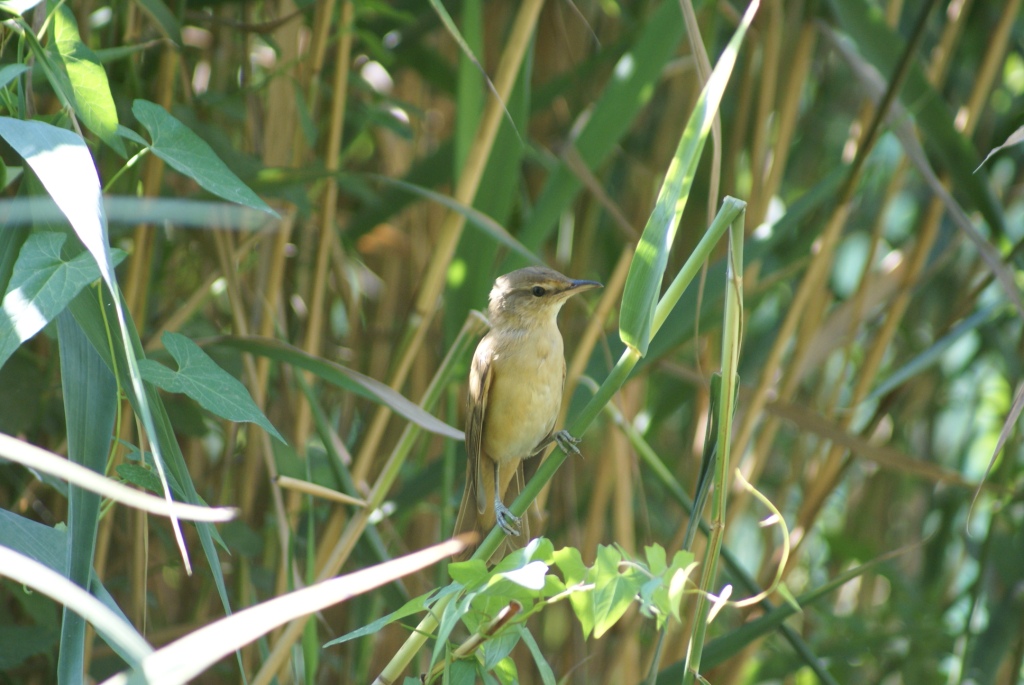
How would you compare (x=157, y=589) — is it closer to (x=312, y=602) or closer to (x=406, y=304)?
(x=406, y=304)

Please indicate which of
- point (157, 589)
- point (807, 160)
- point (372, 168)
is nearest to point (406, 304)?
point (372, 168)

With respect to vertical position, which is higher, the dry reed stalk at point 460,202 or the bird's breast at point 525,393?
the dry reed stalk at point 460,202

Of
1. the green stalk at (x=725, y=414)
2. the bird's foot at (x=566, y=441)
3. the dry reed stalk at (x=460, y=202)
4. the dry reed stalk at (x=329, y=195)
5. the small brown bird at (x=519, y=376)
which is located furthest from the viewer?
the small brown bird at (x=519, y=376)

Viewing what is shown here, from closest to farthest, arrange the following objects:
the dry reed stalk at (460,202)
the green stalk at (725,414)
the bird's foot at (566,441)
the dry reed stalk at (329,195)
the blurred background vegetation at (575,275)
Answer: the green stalk at (725,414)
the bird's foot at (566,441)
the dry reed stalk at (460,202)
the blurred background vegetation at (575,275)
the dry reed stalk at (329,195)

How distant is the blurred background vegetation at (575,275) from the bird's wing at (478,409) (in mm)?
107

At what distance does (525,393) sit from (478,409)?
0.46 ft

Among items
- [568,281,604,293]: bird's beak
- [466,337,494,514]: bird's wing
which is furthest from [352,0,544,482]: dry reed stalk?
[568,281,604,293]: bird's beak

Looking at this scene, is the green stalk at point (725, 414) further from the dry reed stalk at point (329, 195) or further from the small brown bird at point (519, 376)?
the dry reed stalk at point (329, 195)

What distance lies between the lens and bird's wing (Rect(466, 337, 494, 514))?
231cm

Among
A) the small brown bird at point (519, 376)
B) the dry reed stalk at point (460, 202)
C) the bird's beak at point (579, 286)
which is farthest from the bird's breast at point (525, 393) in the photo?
the dry reed stalk at point (460, 202)

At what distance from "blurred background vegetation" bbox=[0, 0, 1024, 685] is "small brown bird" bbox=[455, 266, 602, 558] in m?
0.10

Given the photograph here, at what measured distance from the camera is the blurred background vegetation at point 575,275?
2.13m

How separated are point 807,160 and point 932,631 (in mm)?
1888

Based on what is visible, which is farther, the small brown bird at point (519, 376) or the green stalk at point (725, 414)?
the small brown bird at point (519, 376)
